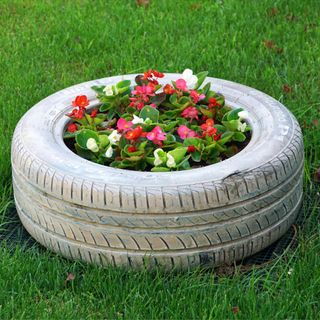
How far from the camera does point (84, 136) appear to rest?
325 centimetres

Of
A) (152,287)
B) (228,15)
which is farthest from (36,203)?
(228,15)

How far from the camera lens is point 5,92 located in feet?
14.7

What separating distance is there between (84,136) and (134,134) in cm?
24

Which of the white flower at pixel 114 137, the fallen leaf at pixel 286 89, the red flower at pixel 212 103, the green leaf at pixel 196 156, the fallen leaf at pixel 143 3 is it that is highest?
the red flower at pixel 212 103

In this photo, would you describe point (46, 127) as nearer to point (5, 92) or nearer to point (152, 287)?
point (152, 287)

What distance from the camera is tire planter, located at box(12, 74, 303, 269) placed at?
2.85 meters

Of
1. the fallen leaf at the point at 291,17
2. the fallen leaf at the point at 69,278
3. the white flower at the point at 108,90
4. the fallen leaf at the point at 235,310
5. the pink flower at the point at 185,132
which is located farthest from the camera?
the fallen leaf at the point at 291,17

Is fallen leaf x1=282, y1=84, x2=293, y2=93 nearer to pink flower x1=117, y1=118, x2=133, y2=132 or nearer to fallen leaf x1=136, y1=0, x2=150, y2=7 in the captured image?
pink flower x1=117, y1=118, x2=133, y2=132

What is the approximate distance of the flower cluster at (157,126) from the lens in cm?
318

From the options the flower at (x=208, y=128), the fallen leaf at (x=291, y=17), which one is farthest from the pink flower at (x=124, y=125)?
the fallen leaf at (x=291, y=17)

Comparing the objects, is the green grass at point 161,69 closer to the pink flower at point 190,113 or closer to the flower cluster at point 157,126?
the flower cluster at point 157,126

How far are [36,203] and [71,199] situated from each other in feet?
0.82

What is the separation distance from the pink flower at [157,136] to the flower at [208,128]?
0.64ft

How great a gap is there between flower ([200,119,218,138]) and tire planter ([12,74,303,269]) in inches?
7.0
